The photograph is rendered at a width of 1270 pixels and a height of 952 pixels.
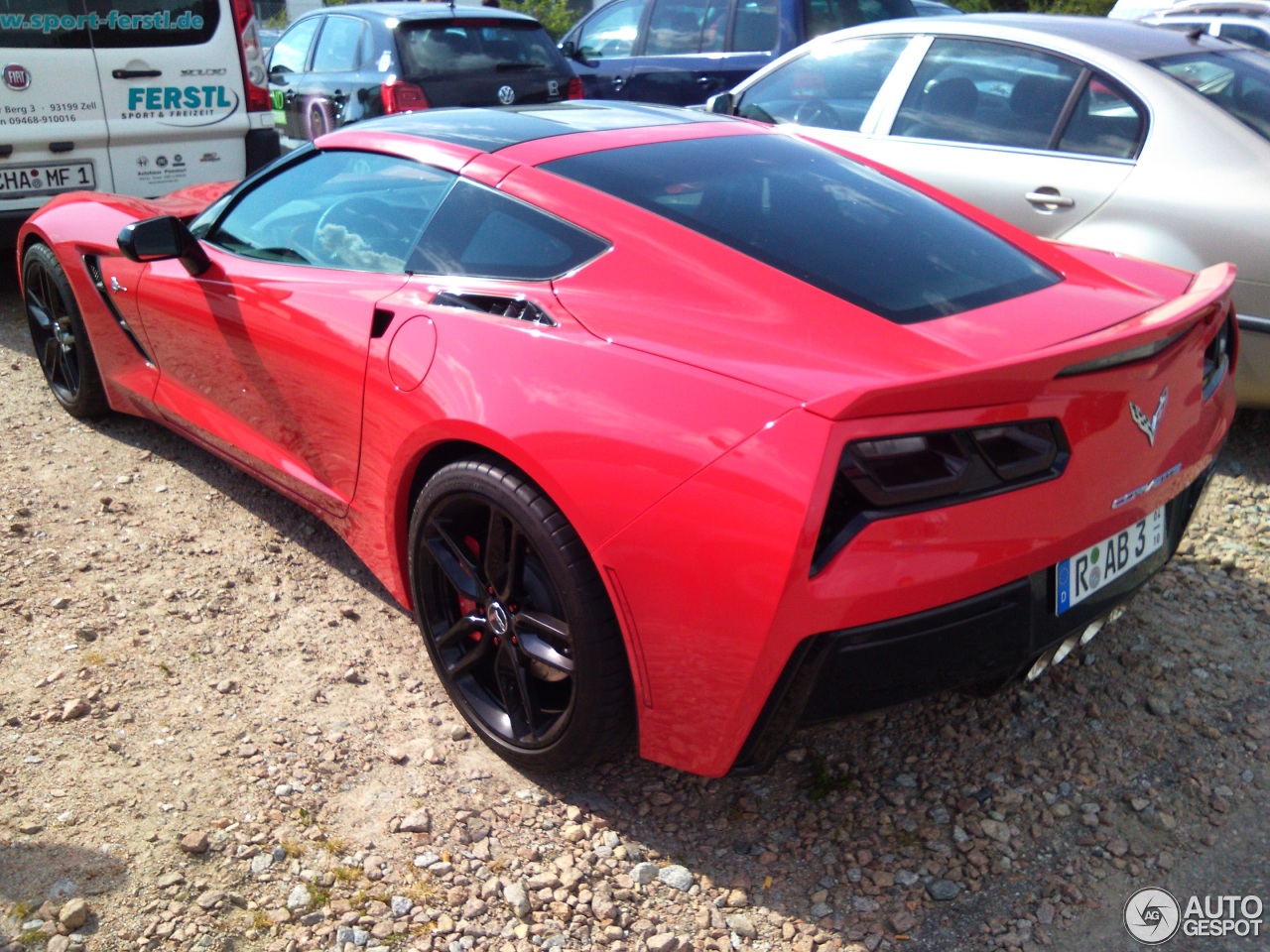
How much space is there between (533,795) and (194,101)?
4.93 meters

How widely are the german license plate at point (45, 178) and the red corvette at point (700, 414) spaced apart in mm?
2758

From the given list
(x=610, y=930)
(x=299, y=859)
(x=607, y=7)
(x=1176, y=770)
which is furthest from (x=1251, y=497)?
(x=607, y=7)

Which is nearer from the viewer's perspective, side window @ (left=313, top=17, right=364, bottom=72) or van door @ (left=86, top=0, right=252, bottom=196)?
van door @ (left=86, top=0, right=252, bottom=196)

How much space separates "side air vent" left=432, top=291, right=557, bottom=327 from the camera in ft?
7.95

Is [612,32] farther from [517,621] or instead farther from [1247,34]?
[517,621]

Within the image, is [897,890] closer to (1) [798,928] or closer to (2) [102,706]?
(1) [798,928]

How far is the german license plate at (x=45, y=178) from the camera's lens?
5488mm

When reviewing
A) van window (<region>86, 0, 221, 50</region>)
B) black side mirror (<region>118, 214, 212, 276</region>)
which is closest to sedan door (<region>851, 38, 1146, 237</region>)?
black side mirror (<region>118, 214, 212, 276</region>)

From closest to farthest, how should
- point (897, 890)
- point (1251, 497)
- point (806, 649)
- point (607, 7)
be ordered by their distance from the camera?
point (806, 649), point (897, 890), point (1251, 497), point (607, 7)

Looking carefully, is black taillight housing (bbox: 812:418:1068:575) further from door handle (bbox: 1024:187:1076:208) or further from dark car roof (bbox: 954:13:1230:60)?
dark car roof (bbox: 954:13:1230:60)

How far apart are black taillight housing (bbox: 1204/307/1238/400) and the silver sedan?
128 centimetres

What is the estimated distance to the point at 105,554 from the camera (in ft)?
11.7

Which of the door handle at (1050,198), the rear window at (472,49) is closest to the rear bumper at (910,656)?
the door handle at (1050,198)

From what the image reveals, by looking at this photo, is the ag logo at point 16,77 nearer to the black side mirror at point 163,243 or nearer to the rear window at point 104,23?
the rear window at point 104,23
